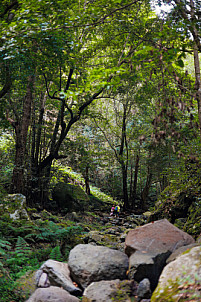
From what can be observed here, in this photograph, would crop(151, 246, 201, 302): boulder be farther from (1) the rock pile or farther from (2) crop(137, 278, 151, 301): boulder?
(2) crop(137, 278, 151, 301): boulder

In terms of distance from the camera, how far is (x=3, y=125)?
934cm

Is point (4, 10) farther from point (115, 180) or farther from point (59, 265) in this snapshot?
point (115, 180)

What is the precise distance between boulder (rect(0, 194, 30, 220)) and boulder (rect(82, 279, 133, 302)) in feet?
15.3

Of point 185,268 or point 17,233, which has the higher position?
point 185,268

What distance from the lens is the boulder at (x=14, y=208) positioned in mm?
7557

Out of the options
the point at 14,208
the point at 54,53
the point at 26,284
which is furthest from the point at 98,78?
the point at 14,208

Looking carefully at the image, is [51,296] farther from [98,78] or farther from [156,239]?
[98,78]

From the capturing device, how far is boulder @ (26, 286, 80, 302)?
3.43 m

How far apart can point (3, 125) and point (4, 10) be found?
157 inches

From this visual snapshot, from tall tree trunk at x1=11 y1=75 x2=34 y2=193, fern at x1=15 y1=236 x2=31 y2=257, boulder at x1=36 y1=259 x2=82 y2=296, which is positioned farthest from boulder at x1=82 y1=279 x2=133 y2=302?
tall tree trunk at x1=11 y1=75 x2=34 y2=193

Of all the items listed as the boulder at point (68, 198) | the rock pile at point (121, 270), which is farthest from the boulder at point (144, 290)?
the boulder at point (68, 198)

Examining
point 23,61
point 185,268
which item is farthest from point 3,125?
point 185,268

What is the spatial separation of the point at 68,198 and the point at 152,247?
10.4 metres

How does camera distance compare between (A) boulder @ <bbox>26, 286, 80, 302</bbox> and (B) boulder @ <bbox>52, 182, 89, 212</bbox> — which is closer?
(A) boulder @ <bbox>26, 286, 80, 302</bbox>
